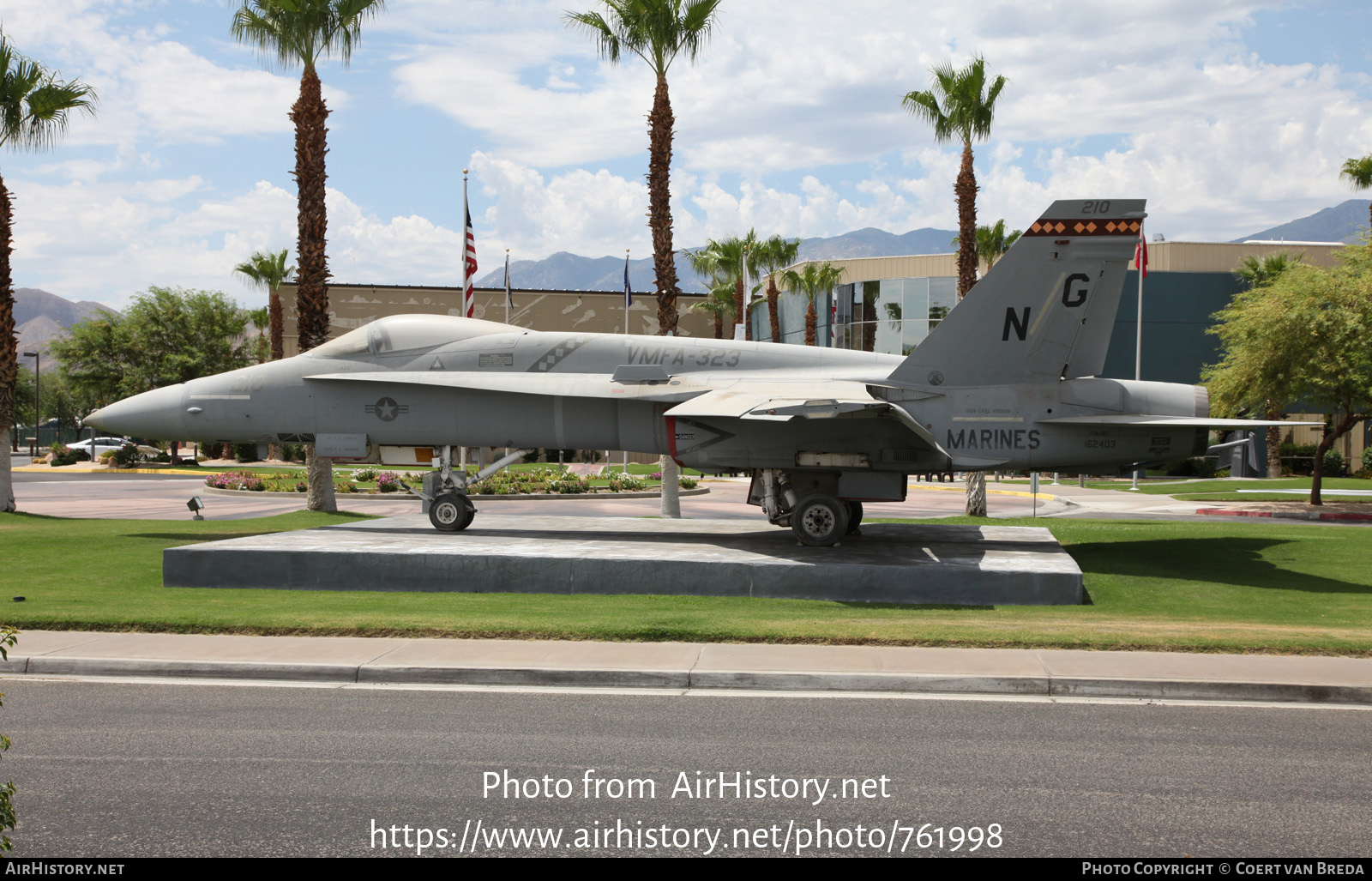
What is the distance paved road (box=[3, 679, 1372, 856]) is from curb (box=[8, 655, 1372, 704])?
36 cm

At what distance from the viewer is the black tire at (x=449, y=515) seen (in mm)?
16359

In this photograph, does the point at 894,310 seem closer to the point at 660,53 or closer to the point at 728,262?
the point at 728,262

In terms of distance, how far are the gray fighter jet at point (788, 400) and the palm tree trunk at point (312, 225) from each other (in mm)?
7448

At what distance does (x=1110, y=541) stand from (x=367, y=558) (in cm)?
1268

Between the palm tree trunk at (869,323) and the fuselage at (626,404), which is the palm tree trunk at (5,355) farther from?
the palm tree trunk at (869,323)

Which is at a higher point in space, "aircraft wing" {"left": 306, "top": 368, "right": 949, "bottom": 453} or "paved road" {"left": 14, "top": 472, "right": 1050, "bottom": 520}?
"aircraft wing" {"left": 306, "top": 368, "right": 949, "bottom": 453}

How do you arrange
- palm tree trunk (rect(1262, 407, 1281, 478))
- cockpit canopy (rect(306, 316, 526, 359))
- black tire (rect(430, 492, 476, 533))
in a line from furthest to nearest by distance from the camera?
palm tree trunk (rect(1262, 407, 1281, 478)), cockpit canopy (rect(306, 316, 526, 359)), black tire (rect(430, 492, 476, 533))

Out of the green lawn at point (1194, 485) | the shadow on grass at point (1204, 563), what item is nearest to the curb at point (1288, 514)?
the green lawn at point (1194, 485)

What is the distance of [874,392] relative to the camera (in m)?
15.1

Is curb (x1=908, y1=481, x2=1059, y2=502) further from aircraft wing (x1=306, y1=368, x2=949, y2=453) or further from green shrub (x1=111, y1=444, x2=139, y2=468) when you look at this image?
green shrub (x1=111, y1=444, x2=139, y2=468)

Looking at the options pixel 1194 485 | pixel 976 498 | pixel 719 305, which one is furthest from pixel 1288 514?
pixel 719 305

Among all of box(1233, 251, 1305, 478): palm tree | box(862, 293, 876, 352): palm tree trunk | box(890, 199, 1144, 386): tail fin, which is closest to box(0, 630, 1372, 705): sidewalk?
box(890, 199, 1144, 386): tail fin

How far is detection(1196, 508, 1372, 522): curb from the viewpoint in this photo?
1130 inches
